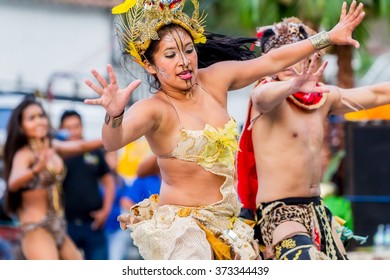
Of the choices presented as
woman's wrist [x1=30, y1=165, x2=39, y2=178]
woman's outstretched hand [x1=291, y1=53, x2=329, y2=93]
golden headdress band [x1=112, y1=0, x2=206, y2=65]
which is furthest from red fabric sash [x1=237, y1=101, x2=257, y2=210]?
woman's wrist [x1=30, y1=165, x2=39, y2=178]

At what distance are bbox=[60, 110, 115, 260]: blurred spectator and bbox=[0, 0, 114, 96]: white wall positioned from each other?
38.2ft

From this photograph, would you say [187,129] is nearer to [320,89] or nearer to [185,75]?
[185,75]

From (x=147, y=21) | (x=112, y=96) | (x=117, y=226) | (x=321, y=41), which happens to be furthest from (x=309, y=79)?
(x=117, y=226)

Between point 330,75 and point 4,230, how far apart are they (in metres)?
12.7

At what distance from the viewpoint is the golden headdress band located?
5.56 m

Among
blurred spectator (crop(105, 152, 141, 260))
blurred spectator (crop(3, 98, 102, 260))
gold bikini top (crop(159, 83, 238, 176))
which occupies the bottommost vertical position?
blurred spectator (crop(105, 152, 141, 260))

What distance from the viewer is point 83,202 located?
10836 mm

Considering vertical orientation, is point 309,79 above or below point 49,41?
below

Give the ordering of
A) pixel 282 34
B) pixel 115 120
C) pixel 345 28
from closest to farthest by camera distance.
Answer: pixel 115 120 → pixel 345 28 → pixel 282 34

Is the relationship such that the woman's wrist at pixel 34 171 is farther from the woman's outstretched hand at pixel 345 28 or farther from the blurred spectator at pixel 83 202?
the woman's outstretched hand at pixel 345 28

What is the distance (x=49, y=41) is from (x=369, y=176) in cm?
1475

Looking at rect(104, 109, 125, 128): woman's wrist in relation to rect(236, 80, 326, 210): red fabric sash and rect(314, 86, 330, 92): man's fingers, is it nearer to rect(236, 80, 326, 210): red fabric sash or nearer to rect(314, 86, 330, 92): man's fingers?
rect(314, 86, 330, 92): man's fingers

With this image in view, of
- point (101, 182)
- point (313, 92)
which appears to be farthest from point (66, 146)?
point (313, 92)

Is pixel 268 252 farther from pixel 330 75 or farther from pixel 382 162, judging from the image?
pixel 330 75
